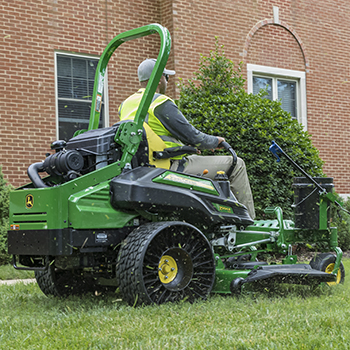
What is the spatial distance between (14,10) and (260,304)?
24.0ft

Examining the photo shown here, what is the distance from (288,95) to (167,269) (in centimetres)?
931

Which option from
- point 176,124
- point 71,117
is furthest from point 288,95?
point 176,124

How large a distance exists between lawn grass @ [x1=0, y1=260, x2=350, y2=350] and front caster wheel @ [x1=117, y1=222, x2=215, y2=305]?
13 centimetres

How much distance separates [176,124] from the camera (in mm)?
4652

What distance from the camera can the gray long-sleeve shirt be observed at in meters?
4.64

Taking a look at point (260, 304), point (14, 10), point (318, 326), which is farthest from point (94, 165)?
point (14, 10)

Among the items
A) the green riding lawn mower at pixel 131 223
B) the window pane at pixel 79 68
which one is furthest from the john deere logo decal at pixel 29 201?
the window pane at pixel 79 68

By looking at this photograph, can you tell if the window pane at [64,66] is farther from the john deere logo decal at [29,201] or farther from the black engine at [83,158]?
the john deere logo decal at [29,201]

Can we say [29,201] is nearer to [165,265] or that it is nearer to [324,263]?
[165,265]

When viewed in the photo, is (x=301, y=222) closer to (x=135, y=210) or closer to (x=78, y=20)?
(x=135, y=210)

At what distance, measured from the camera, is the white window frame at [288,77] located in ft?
38.9

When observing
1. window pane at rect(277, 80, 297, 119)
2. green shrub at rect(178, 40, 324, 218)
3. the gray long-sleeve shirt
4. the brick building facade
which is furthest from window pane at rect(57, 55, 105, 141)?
the gray long-sleeve shirt

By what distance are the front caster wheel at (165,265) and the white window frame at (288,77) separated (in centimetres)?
796

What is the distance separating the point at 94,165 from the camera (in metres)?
4.26
